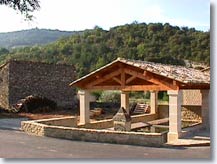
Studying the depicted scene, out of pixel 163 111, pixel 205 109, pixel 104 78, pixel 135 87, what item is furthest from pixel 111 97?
pixel 205 109

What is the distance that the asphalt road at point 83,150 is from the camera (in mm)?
5570

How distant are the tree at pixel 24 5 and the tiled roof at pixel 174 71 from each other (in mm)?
2515

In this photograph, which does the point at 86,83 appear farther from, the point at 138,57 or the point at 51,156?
the point at 51,156

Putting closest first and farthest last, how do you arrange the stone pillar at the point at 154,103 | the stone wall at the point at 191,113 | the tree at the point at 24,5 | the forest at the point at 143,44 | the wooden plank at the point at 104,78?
the forest at the point at 143,44, the tree at the point at 24,5, the wooden plank at the point at 104,78, the stone wall at the point at 191,113, the stone pillar at the point at 154,103

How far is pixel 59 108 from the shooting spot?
15367 millimetres

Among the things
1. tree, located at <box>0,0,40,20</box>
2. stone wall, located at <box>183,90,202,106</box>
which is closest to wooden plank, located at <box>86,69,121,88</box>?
stone wall, located at <box>183,90,202,106</box>

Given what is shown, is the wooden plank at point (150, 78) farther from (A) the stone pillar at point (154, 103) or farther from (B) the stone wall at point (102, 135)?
(A) the stone pillar at point (154, 103)

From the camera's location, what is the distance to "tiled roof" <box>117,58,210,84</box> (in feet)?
25.1

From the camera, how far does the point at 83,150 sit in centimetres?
599

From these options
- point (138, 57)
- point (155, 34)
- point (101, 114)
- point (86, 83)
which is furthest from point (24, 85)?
point (155, 34)

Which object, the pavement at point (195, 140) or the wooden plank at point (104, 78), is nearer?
the pavement at point (195, 140)

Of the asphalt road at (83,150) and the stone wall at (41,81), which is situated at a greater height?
the stone wall at (41,81)

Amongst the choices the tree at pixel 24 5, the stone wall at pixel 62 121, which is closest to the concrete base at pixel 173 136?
the stone wall at pixel 62 121

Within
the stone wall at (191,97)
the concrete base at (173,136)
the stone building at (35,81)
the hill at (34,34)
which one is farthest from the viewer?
the stone building at (35,81)
